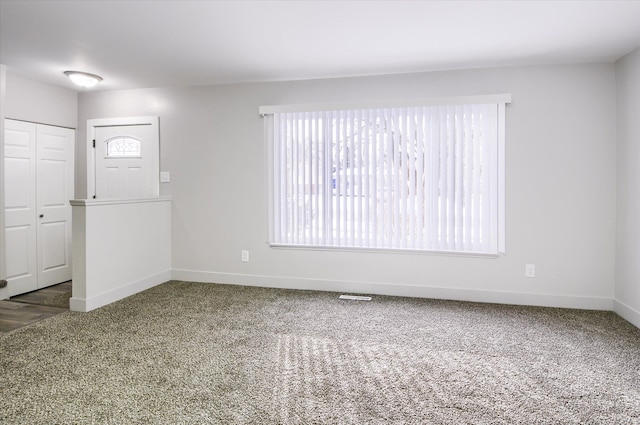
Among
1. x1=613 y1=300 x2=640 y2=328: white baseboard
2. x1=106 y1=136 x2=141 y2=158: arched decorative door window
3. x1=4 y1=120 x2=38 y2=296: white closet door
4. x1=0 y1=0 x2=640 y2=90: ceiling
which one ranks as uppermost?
x1=0 y1=0 x2=640 y2=90: ceiling

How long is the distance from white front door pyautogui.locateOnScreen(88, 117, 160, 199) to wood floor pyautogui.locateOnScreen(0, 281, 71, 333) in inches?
49.7

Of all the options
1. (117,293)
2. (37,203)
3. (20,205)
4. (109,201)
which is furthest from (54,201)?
(117,293)

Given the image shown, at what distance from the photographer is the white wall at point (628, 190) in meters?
3.16

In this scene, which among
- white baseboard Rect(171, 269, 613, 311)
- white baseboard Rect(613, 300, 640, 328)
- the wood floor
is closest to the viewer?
white baseboard Rect(613, 300, 640, 328)

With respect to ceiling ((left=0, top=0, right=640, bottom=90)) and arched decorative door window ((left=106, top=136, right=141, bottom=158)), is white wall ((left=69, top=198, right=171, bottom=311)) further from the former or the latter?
ceiling ((left=0, top=0, right=640, bottom=90))

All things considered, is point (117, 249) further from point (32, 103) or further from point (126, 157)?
point (32, 103)

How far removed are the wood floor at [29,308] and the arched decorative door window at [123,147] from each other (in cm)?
168

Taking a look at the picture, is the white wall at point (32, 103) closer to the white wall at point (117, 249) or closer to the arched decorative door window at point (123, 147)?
Result: the arched decorative door window at point (123, 147)

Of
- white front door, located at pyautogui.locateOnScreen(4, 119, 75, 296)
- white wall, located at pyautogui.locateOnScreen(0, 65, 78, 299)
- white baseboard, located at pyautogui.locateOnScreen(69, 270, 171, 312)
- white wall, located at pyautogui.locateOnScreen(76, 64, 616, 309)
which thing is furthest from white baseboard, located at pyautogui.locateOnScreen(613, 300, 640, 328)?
white front door, located at pyautogui.locateOnScreen(4, 119, 75, 296)

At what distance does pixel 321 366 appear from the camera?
2404 millimetres

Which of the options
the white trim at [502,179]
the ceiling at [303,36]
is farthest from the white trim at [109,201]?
the white trim at [502,179]

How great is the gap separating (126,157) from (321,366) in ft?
12.2

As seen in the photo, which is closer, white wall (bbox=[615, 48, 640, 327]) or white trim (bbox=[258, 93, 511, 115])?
white wall (bbox=[615, 48, 640, 327])

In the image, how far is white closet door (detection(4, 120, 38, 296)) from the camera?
13.3 ft
